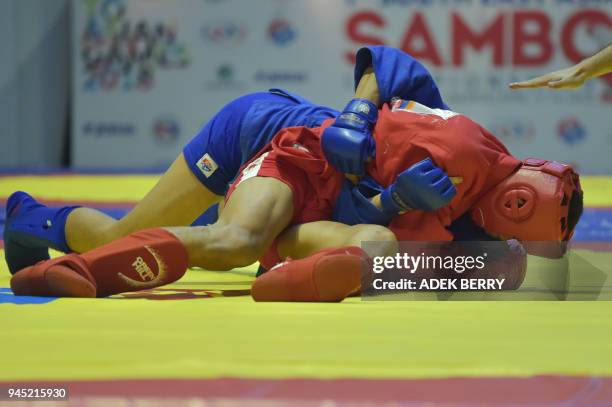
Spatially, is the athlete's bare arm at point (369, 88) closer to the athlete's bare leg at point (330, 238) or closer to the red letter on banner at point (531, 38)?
the athlete's bare leg at point (330, 238)

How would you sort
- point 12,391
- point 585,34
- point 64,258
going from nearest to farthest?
point 12,391, point 64,258, point 585,34

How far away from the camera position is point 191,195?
136 inches

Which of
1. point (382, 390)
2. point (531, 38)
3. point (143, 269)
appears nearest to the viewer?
point (382, 390)

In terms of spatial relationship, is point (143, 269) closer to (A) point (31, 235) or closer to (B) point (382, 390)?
(A) point (31, 235)

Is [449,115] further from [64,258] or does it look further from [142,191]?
[142,191]

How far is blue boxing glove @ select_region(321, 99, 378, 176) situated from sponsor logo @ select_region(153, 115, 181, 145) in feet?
27.5

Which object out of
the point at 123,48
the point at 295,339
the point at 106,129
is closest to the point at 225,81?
the point at 123,48

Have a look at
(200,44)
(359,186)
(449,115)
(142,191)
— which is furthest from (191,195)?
(200,44)

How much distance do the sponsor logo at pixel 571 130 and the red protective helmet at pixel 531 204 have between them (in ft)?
27.3

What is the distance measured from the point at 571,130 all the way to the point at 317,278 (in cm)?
898

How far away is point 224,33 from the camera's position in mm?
11164

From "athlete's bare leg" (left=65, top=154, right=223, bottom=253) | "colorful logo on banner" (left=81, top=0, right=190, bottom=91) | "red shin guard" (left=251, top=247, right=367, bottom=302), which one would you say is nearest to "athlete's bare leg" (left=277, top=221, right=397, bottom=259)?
"red shin guard" (left=251, top=247, right=367, bottom=302)

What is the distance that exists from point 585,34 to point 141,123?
4.86 m

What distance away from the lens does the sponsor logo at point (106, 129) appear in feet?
37.3
